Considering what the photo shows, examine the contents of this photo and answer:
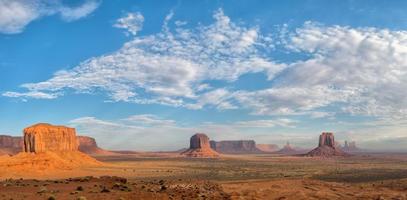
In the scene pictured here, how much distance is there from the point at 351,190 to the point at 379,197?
15.7 feet

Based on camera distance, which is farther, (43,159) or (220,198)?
(43,159)

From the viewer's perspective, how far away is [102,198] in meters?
24.2

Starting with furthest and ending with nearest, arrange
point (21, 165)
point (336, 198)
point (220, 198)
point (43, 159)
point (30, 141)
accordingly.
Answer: point (30, 141)
point (43, 159)
point (21, 165)
point (336, 198)
point (220, 198)

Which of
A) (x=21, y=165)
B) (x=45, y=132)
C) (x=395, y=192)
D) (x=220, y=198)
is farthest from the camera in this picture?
(x=45, y=132)

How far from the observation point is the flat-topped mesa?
116 metres

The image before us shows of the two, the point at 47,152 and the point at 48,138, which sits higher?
the point at 48,138

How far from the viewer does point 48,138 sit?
A: 12631 cm

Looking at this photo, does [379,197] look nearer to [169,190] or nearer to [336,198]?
[336,198]

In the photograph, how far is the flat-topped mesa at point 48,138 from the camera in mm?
115750

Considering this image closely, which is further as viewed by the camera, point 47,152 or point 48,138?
point 48,138

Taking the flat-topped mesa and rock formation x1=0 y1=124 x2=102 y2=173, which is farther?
the flat-topped mesa

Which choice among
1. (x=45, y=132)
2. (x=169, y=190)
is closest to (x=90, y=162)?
(x=45, y=132)

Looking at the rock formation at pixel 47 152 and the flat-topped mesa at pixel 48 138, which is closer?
the rock formation at pixel 47 152

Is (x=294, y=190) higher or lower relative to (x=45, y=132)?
lower
